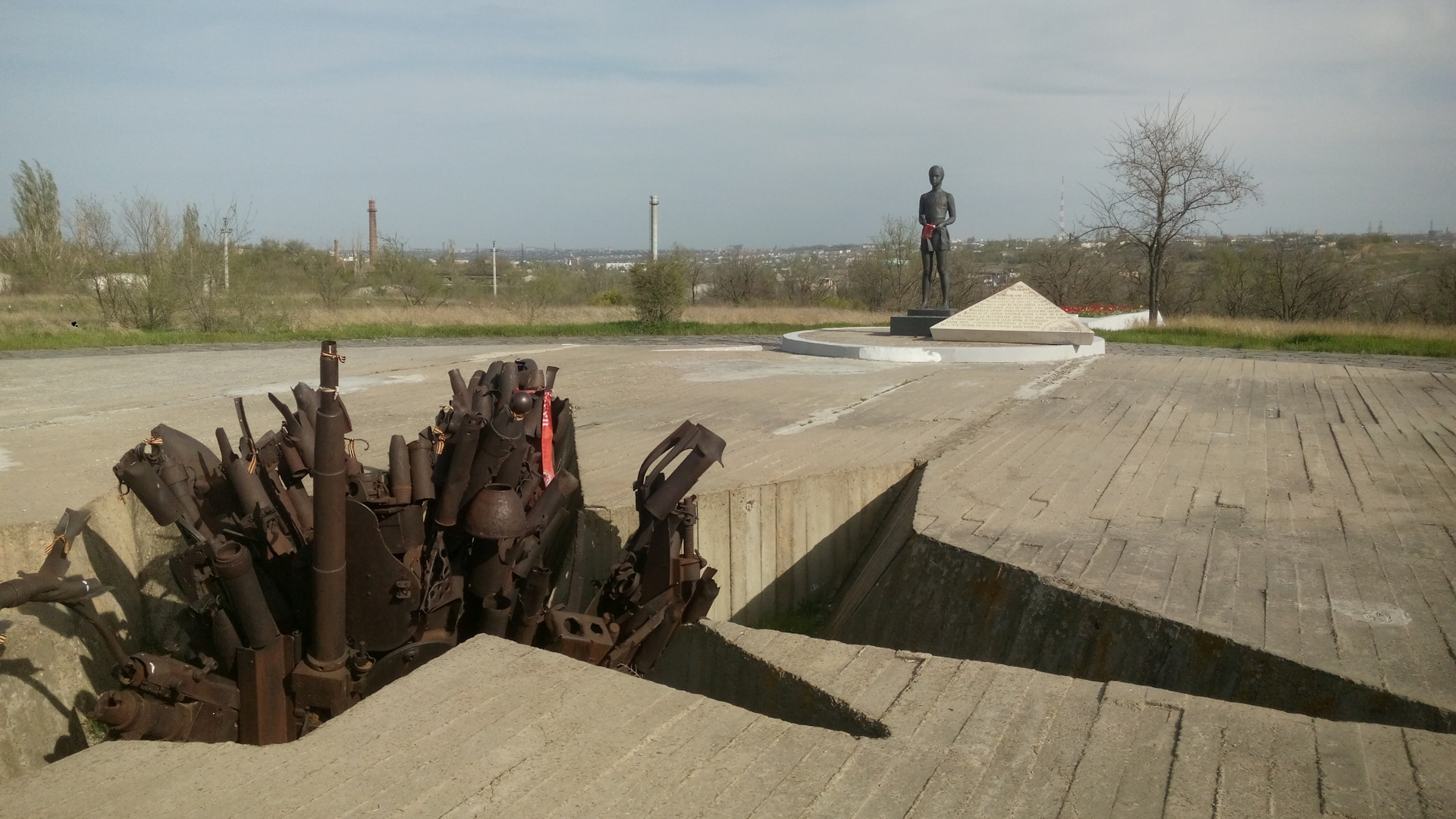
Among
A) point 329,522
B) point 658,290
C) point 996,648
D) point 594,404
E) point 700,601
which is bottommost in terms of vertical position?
point 996,648

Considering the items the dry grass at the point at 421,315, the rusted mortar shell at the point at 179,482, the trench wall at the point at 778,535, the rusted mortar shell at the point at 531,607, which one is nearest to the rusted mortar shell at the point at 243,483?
the rusted mortar shell at the point at 179,482

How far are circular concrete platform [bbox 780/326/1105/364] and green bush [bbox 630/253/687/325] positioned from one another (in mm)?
6744

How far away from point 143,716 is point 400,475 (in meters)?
1.05

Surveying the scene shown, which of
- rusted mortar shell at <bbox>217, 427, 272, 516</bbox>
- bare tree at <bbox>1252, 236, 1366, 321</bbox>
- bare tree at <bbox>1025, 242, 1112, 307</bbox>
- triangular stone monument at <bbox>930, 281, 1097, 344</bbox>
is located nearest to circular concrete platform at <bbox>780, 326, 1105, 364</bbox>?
triangular stone monument at <bbox>930, 281, 1097, 344</bbox>

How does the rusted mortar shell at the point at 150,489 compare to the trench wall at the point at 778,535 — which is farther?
the trench wall at the point at 778,535

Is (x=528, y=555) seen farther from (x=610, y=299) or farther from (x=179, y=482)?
(x=610, y=299)

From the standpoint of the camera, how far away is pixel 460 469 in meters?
3.70

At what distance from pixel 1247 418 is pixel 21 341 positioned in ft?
57.0

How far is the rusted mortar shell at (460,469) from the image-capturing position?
3.69 meters

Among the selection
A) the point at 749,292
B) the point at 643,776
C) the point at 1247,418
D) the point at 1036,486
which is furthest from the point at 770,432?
the point at 749,292

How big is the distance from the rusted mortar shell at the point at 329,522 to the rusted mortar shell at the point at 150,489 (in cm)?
64

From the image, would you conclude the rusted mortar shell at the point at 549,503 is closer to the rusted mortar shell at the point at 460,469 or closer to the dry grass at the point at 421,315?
the rusted mortar shell at the point at 460,469

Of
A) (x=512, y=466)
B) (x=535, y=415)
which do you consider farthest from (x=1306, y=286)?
(x=512, y=466)

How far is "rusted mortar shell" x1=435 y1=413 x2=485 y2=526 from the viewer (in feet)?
12.1
